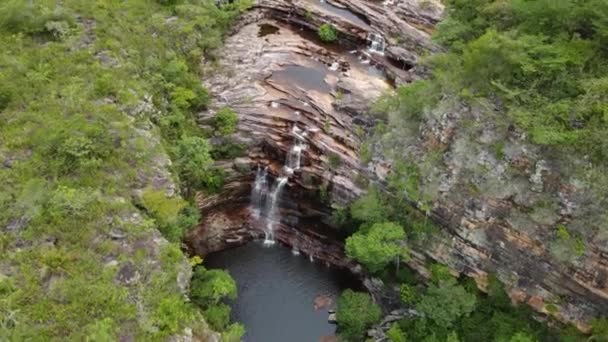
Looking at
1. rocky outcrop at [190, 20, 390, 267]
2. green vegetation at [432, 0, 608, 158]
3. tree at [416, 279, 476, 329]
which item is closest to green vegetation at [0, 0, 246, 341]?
rocky outcrop at [190, 20, 390, 267]

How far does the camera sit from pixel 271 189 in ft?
100

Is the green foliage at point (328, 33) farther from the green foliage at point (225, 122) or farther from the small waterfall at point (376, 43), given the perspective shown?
the green foliage at point (225, 122)

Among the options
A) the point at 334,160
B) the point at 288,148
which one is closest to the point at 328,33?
the point at 288,148

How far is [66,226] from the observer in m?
19.3

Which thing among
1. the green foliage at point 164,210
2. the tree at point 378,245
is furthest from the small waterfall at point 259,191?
the green foliage at point 164,210

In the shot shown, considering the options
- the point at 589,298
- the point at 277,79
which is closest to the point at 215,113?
the point at 277,79

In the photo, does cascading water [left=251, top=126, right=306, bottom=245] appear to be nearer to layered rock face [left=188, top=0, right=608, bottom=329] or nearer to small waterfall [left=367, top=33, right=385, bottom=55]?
layered rock face [left=188, top=0, right=608, bottom=329]

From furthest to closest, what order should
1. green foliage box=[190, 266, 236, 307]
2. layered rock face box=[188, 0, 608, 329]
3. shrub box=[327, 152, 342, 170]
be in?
shrub box=[327, 152, 342, 170], green foliage box=[190, 266, 236, 307], layered rock face box=[188, 0, 608, 329]

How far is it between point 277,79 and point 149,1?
999 cm

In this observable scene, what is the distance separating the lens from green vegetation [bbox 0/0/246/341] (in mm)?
17500

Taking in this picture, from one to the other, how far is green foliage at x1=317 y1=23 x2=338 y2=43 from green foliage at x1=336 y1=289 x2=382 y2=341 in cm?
1953

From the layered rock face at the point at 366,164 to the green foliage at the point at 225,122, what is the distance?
52 cm

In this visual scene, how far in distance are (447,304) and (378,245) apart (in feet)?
13.2

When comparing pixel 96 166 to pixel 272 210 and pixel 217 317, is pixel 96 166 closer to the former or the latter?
pixel 217 317
